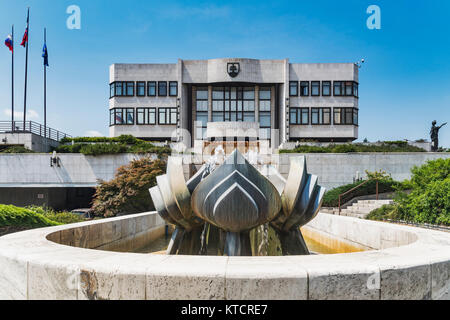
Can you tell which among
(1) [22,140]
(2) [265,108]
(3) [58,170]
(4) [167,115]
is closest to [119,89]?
(4) [167,115]

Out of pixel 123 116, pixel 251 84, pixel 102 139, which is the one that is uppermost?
pixel 251 84

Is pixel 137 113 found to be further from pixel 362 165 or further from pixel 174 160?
pixel 174 160

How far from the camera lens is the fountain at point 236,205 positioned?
5281 millimetres

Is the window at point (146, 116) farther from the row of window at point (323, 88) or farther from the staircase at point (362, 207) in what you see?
the staircase at point (362, 207)

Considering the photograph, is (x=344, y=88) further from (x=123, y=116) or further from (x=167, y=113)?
(x=123, y=116)

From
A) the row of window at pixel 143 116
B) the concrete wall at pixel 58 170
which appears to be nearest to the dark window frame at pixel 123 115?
the row of window at pixel 143 116

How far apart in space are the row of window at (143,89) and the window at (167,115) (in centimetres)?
199

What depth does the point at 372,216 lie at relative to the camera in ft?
48.0

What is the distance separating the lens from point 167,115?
40.6 metres

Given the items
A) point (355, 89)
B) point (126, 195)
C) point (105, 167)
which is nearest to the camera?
point (126, 195)

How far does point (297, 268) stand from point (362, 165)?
2499 cm

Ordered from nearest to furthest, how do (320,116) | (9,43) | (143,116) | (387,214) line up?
(387,214)
(9,43)
(320,116)
(143,116)

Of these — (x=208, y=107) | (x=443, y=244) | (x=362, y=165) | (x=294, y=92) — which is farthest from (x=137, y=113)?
(x=443, y=244)

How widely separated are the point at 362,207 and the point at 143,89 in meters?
31.5
